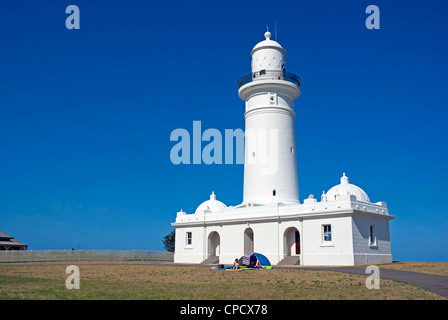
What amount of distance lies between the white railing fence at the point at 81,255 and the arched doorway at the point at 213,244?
9241mm

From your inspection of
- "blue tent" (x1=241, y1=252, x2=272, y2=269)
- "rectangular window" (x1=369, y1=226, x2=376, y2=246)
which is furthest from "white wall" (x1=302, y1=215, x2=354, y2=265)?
"blue tent" (x1=241, y1=252, x2=272, y2=269)

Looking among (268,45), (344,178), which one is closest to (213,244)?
(344,178)

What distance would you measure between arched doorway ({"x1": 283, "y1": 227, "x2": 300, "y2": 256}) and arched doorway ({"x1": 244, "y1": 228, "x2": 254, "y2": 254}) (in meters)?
3.34

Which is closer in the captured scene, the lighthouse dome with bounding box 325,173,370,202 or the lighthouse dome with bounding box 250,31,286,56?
the lighthouse dome with bounding box 325,173,370,202

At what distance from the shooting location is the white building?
28703 millimetres

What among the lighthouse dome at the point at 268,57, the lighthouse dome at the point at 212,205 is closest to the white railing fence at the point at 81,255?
the lighthouse dome at the point at 212,205

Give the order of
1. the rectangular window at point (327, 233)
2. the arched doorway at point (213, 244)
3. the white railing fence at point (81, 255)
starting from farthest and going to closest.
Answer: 1. the arched doorway at point (213, 244)
2. the white railing fence at point (81, 255)
3. the rectangular window at point (327, 233)

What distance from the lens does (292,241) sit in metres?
32.1

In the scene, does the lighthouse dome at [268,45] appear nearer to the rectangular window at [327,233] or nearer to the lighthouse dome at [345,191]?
the lighthouse dome at [345,191]

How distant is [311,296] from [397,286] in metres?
4.32

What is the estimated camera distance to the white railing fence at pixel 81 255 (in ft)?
118

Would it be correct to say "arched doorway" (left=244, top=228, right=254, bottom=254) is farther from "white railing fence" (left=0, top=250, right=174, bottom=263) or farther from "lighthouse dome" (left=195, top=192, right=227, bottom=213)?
"white railing fence" (left=0, top=250, right=174, bottom=263)
